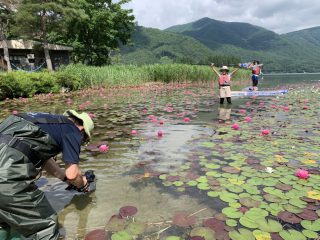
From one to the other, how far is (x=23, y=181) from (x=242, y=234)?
2.07 meters

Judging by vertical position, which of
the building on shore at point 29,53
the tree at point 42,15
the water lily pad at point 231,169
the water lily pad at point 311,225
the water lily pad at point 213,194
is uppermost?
the tree at point 42,15

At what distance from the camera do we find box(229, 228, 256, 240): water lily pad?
2796 millimetres

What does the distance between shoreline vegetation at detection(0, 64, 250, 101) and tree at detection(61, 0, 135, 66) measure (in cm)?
1092

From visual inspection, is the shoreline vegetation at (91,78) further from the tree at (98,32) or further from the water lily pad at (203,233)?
the water lily pad at (203,233)

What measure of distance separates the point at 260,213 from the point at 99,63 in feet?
120

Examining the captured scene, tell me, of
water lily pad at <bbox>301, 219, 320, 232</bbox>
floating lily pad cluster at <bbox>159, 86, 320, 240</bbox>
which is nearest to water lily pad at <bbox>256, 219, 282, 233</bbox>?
floating lily pad cluster at <bbox>159, 86, 320, 240</bbox>

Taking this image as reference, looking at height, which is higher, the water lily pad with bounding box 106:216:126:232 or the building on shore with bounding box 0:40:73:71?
the building on shore with bounding box 0:40:73:71

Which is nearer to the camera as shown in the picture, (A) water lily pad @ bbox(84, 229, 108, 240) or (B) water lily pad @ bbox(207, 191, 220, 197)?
(A) water lily pad @ bbox(84, 229, 108, 240)

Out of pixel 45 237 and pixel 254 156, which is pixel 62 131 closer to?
pixel 45 237

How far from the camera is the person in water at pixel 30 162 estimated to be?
8.19 feet

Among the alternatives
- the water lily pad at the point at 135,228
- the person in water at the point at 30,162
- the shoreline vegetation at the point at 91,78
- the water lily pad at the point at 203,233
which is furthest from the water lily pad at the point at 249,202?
the shoreline vegetation at the point at 91,78

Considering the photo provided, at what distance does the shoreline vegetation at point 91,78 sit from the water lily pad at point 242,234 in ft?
48.4

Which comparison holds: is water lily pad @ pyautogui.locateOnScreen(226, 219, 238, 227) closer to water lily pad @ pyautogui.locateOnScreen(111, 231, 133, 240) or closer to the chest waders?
water lily pad @ pyautogui.locateOnScreen(111, 231, 133, 240)

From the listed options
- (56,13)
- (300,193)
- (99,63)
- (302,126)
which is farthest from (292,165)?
(99,63)
